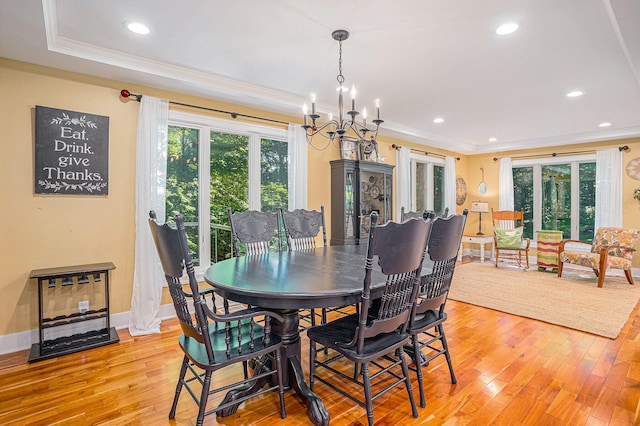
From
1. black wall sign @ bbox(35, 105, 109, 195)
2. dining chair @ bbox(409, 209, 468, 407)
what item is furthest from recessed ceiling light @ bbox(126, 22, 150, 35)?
dining chair @ bbox(409, 209, 468, 407)

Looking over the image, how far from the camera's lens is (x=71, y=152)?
116 inches

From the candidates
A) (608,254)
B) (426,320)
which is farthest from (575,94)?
(426,320)

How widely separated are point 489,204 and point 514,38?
560 centimetres

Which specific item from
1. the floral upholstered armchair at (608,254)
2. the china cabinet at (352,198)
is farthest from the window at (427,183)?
the floral upholstered armchair at (608,254)

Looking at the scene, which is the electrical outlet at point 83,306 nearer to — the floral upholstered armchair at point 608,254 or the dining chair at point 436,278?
the dining chair at point 436,278

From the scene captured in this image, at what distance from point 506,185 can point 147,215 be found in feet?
23.1

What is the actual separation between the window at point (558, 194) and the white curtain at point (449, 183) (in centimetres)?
137

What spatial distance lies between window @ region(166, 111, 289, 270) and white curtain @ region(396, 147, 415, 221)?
244cm

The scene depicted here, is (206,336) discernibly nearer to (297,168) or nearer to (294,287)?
(294,287)

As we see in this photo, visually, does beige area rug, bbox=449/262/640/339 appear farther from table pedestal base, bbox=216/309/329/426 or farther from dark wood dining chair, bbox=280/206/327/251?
table pedestal base, bbox=216/309/329/426

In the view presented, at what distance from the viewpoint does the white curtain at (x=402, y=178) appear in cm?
600

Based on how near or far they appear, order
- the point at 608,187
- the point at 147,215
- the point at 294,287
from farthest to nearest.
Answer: the point at 608,187, the point at 147,215, the point at 294,287

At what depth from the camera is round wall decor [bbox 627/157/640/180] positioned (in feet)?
18.7

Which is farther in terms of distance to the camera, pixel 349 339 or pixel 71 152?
pixel 71 152
